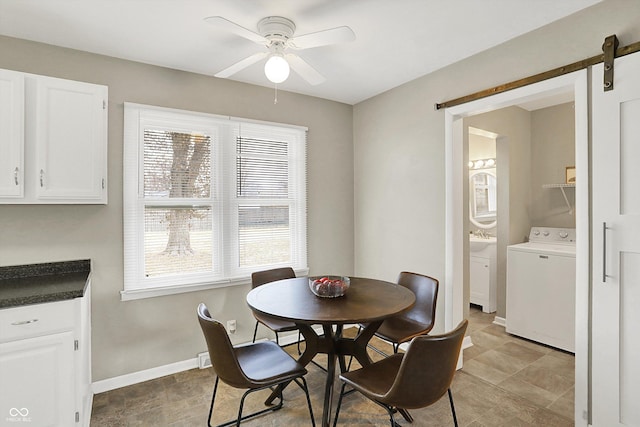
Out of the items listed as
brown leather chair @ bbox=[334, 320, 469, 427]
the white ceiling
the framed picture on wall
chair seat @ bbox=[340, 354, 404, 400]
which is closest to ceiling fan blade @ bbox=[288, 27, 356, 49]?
the white ceiling

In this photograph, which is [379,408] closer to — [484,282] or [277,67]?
[277,67]

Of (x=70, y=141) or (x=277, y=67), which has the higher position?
(x=277, y=67)

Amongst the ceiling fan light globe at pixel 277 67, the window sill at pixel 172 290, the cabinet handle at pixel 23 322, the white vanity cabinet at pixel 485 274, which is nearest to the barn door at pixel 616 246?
the ceiling fan light globe at pixel 277 67

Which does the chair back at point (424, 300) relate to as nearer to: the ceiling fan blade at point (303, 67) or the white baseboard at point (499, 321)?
the ceiling fan blade at point (303, 67)

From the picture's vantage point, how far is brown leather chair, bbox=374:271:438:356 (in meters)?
2.41

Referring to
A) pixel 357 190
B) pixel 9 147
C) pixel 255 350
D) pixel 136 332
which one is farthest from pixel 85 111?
pixel 357 190

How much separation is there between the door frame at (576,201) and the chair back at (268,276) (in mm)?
1443

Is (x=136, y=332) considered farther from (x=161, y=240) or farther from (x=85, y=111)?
(x=85, y=111)

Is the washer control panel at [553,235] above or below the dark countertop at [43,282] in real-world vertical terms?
above

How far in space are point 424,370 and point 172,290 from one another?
219cm

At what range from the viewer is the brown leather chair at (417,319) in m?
2.41

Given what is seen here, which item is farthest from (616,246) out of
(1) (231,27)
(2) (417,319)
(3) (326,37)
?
(1) (231,27)

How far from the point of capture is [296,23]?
7.20 ft

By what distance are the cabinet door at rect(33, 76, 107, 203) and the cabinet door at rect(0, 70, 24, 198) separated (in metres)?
0.08
